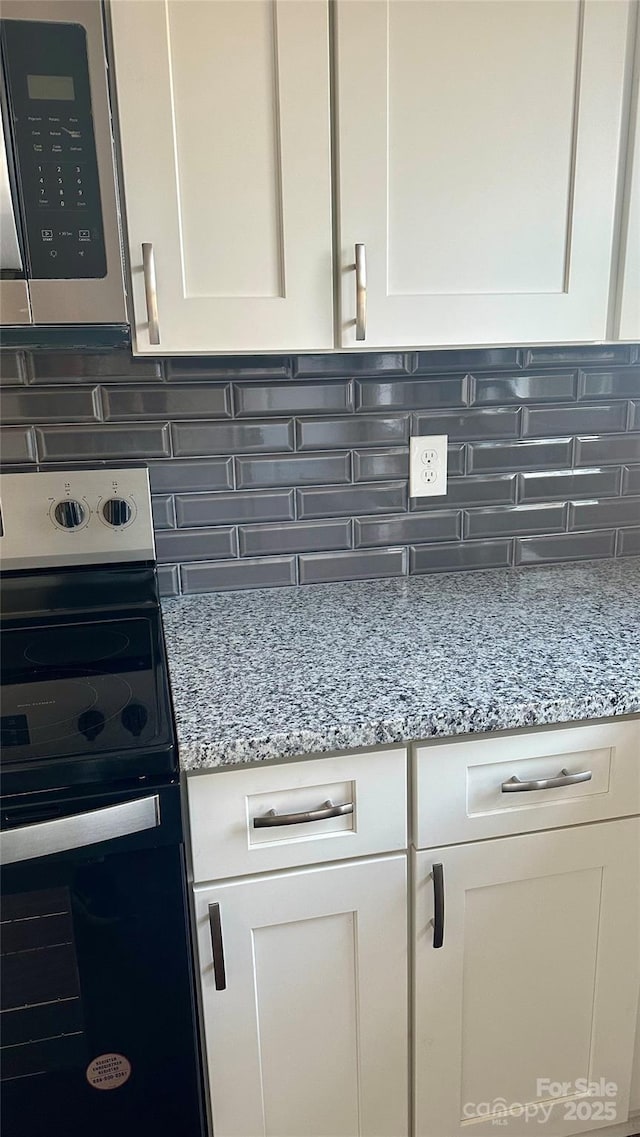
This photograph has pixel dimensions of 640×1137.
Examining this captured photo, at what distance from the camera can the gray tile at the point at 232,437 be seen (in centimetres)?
146

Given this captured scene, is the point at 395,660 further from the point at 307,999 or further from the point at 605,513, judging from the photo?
the point at 605,513

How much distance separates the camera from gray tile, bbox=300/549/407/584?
157cm

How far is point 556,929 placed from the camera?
117 centimetres

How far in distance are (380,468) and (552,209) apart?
21.4 inches

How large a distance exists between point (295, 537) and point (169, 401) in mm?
349

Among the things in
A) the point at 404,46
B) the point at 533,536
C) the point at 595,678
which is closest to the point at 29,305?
the point at 404,46

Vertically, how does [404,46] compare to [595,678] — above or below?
above

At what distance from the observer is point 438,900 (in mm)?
1087

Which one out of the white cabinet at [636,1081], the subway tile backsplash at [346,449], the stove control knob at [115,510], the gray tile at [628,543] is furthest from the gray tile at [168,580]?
the white cabinet at [636,1081]

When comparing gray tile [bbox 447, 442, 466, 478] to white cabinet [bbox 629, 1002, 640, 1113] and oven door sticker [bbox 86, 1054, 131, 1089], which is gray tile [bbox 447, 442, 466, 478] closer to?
→ white cabinet [bbox 629, 1002, 640, 1113]

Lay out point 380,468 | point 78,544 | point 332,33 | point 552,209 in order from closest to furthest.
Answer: point 332,33
point 552,209
point 78,544
point 380,468

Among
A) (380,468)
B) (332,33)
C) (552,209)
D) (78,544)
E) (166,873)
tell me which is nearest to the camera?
(166,873)

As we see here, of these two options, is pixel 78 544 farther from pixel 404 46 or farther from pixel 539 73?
pixel 539 73

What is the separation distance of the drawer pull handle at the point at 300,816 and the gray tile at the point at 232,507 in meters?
0.64
